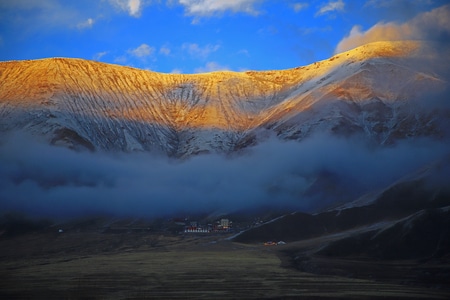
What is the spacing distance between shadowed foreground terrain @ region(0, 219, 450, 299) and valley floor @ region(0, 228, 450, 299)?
0.11 metres

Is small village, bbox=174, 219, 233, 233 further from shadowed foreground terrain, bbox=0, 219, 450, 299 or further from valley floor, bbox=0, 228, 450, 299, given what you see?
valley floor, bbox=0, 228, 450, 299

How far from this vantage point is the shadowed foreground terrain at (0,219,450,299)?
5991 cm

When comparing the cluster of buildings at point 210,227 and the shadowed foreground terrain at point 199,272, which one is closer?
the shadowed foreground terrain at point 199,272

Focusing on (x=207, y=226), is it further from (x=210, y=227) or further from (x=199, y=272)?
(x=199, y=272)

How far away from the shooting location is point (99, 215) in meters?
170

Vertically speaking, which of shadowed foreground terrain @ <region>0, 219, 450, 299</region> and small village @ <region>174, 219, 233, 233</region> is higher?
small village @ <region>174, 219, 233, 233</region>

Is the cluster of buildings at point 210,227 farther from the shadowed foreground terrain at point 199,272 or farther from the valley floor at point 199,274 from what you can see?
the valley floor at point 199,274

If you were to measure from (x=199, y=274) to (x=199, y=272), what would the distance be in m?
2.07

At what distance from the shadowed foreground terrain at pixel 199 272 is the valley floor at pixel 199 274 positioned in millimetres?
107

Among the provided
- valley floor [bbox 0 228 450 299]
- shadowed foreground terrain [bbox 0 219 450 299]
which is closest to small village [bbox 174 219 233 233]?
shadowed foreground terrain [bbox 0 219 450 299]

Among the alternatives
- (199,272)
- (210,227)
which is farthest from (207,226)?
(199,272)

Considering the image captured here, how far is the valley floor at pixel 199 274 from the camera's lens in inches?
2349

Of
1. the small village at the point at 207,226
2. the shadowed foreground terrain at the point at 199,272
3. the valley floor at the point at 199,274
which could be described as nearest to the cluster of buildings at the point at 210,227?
the small village at the point at 207,226

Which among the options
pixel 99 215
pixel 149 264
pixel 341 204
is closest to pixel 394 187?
pixel 341 204
